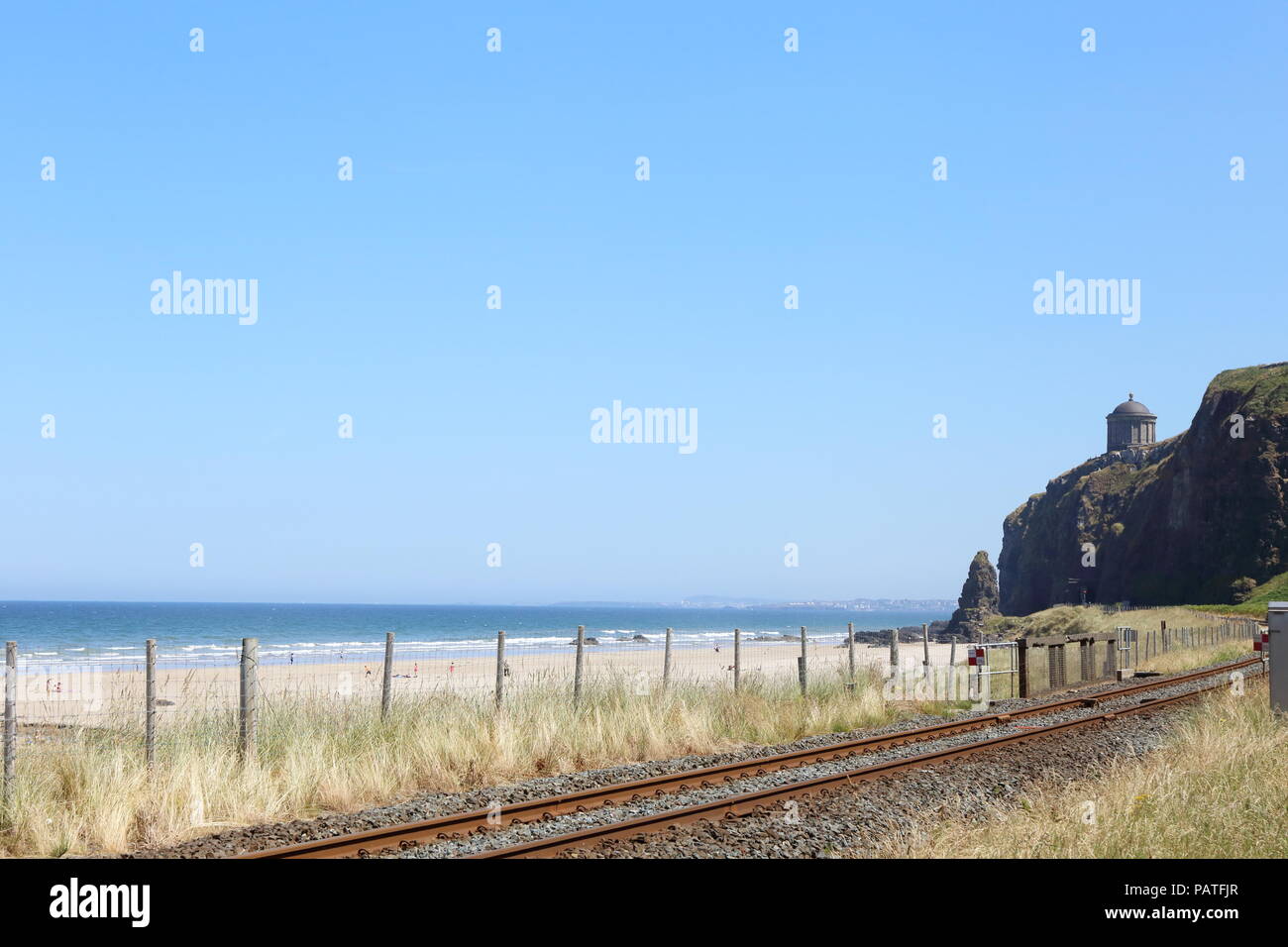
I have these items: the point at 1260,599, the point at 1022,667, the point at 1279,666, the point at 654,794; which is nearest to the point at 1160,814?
the point at 654,794

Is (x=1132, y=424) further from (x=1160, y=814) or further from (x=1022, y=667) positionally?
(x=1160, y=814)

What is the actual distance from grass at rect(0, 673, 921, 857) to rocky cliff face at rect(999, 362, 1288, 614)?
8121cm

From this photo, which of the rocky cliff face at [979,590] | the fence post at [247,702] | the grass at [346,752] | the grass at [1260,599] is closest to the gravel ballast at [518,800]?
the grass at [346,752]

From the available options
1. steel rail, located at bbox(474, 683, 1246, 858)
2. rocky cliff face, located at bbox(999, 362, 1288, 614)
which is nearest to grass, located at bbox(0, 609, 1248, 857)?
steel rail, located at bbox(474, 683, 1246, 858)

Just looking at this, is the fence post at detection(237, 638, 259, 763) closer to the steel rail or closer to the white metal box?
the steel rail

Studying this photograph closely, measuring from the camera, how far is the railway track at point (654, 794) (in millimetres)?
9445

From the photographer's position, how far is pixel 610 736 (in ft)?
52.4

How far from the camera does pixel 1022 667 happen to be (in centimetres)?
2559

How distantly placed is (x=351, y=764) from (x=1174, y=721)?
13224 millimetres

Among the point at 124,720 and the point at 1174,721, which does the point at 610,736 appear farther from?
the point at 1174,721

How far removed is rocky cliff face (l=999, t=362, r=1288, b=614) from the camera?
88688 mm

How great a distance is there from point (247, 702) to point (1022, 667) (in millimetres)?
18065
